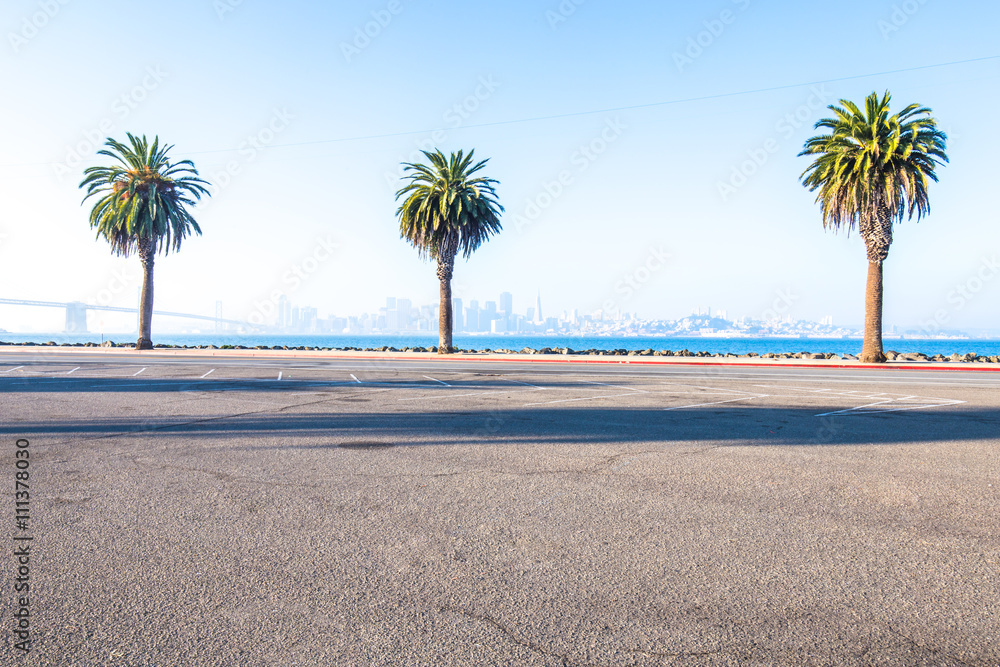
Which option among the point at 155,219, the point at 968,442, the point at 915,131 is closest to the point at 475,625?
the point at 968,442

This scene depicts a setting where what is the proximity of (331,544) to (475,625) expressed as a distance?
1.54 metres

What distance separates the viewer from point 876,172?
2920 cm

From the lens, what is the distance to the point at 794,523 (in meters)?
5.12

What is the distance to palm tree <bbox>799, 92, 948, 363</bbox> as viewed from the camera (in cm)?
2880

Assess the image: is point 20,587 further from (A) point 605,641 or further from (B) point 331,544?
(A) point 605,641

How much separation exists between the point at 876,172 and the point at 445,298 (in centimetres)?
2232

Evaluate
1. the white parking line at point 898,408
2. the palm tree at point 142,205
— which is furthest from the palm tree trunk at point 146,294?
the white parking line at point 898,408

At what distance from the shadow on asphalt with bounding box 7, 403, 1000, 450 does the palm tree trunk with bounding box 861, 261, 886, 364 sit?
67.1ft

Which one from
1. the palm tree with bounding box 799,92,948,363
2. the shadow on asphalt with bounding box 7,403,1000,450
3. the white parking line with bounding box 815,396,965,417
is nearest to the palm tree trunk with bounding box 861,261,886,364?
the palm tree with bounding box 799,92,948,363

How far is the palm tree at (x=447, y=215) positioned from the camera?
37.2 metres

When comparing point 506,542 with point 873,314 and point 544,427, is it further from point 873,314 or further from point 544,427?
point 873,314

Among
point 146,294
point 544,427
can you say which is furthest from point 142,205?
point 544,427

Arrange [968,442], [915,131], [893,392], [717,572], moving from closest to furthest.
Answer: [717,572] → [968,442] → [893,392] → [915,131]

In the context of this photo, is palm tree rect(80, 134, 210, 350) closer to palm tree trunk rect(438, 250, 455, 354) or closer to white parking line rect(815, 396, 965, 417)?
palm tree trunk rect(438, 250, 455, 354)
